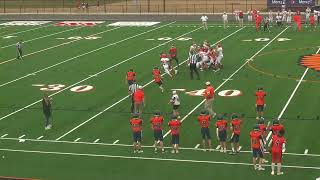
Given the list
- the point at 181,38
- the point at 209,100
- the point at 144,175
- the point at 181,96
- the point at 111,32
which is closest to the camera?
the point at 144,175

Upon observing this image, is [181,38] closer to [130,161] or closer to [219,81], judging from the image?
[219,81]

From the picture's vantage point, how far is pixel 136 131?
1795 centimetres

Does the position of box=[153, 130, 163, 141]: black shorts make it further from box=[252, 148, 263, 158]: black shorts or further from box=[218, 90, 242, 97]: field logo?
box=[218, 90, 242, 97]: field logo

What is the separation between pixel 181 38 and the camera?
42.4 m

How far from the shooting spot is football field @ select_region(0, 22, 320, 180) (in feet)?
56.4

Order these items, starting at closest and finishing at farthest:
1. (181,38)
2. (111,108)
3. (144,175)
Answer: (144,175) → (111,108) → (181,38)

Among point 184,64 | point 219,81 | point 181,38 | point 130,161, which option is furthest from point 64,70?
point 130,161

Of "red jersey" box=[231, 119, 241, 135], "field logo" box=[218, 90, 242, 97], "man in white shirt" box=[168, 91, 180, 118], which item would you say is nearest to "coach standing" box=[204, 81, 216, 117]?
"man in white shirt" box=[168, 91, 180, 118]

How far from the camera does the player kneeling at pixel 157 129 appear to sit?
58.4 feet

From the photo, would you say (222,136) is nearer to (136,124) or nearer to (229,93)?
(136,124)

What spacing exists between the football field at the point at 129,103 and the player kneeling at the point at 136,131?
0.81 ft

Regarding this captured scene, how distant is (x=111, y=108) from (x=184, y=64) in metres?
9.31

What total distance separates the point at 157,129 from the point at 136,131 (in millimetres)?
610

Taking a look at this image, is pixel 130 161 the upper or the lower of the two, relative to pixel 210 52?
lower
